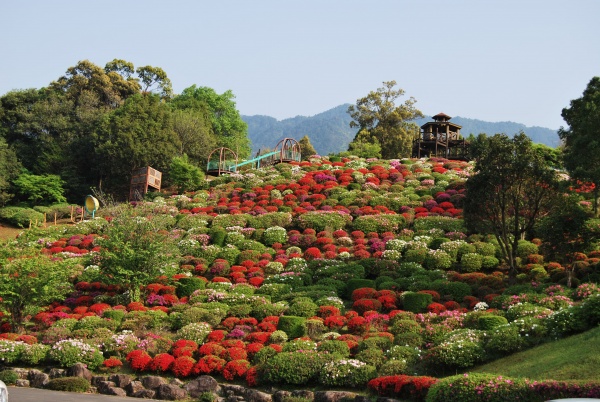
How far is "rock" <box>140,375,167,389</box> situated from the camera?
2034cm

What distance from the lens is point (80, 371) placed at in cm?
2127

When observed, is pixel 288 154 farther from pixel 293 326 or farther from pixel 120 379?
pixel 120 379

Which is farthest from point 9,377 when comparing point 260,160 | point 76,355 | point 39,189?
point 260,160

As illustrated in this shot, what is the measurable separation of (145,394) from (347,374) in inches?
224

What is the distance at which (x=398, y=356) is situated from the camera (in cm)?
2003

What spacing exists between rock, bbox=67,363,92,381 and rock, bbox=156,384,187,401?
2.79 metres

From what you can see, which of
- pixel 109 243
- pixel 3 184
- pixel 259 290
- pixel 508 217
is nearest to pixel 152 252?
pixel 109 243

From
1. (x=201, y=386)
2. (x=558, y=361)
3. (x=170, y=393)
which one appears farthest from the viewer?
(x=201, y=386)

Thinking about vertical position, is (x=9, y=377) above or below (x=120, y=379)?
below

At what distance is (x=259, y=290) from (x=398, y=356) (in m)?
9.26

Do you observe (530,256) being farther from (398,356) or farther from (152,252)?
(152,252)

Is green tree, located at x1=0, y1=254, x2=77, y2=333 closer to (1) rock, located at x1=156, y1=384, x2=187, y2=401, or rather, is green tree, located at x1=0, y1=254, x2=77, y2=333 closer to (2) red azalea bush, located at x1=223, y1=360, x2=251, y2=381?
(1) rock, located at x1=156, y1=384, x2=187, y2=401

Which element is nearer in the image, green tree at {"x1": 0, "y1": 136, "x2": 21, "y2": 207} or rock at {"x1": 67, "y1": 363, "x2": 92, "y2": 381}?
rock at {"x1": 67, "y1": 363, "x2": 92, "y2": 381}

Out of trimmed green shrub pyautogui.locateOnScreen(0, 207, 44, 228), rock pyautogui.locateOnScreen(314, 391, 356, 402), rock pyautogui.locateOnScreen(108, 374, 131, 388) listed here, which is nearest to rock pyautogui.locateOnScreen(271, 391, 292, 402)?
rock pyautogui.locateOnScreen(314, 391, 356, 402)
